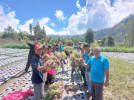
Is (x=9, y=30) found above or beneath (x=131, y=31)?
above

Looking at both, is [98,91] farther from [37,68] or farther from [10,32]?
[10,32]

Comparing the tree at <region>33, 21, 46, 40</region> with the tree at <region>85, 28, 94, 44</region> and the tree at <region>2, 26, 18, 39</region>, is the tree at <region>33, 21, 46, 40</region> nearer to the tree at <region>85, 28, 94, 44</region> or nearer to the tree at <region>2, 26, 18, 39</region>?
the tree at <region>2, 26, 18, 39</region>

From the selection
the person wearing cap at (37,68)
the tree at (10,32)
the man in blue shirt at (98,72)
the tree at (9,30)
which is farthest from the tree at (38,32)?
the man in blue shirt at (98,72)

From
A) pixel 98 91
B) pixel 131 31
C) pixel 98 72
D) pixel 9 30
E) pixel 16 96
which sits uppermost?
pixel 9 30

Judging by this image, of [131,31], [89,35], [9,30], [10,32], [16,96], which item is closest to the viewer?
[16,96]

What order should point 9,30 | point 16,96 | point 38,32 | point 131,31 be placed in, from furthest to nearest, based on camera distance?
point 9,30
point 38,32
point 131,31
point 16,96

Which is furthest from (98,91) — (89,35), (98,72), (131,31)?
(89,35)

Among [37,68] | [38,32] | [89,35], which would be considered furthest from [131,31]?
[38,32]

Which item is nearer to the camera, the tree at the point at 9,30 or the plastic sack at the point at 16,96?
the plastic sack at the point at 16,96

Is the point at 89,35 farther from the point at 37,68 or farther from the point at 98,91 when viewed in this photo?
the point at 37,68

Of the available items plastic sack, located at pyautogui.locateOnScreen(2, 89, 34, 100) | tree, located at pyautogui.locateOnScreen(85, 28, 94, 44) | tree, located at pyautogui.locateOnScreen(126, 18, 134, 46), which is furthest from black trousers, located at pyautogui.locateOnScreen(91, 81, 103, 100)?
tree, located at pyautogui.locateOnScreen(85, 28, 94, 44)

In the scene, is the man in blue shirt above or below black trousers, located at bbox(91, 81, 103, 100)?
above

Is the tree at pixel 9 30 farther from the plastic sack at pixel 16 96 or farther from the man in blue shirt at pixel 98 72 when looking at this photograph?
the man in blue shirt at pixel 98 72

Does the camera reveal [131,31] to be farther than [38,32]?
No
